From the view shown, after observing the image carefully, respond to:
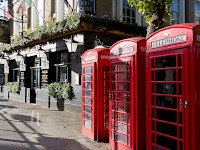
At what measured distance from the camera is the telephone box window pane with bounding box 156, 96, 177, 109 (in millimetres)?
4883

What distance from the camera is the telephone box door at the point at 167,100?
4.62m

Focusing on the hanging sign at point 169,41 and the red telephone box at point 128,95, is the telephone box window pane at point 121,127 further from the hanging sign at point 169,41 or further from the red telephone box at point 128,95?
the hanging sign at point 169,41

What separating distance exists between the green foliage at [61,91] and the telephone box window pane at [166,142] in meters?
8.50

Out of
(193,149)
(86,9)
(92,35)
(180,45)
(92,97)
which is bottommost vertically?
(193,149)

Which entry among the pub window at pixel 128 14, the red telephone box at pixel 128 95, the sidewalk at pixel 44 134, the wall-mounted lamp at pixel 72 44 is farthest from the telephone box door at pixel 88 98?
the pub window at pixel 128 14

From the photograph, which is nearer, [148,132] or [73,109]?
[148,132]

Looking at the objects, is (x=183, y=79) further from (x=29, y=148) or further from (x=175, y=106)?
(x=29, y=148)

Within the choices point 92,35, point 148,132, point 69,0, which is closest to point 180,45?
point 148,132

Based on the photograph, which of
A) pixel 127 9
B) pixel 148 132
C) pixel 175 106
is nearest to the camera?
pixel 175 106

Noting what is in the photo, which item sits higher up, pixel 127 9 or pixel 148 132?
pixel 127 9

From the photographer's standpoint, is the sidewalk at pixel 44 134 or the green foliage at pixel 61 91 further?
the green foliage at pixel 61 91

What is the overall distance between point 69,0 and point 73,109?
18.5 ft

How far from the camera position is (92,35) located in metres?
13.3

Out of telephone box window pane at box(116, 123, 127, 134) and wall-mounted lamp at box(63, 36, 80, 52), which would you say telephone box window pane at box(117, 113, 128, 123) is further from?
wall-mounted lamp at box(63, 36, 80, 52)
